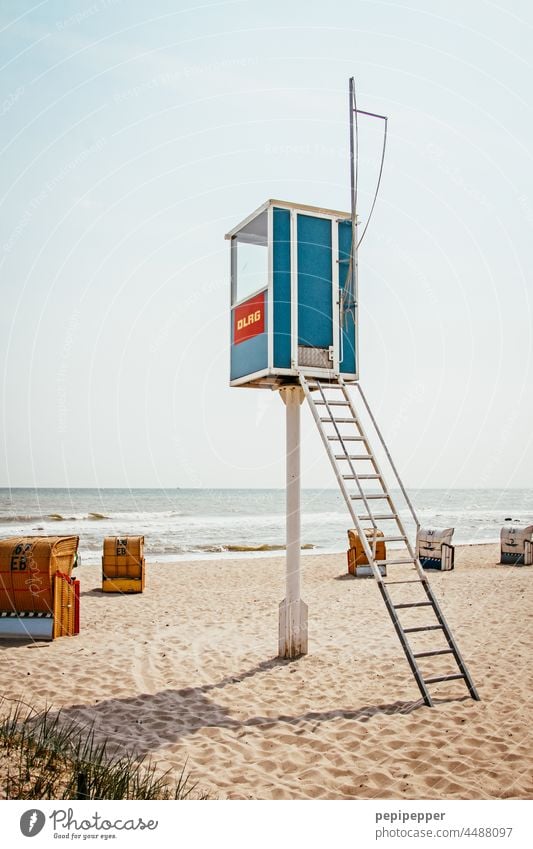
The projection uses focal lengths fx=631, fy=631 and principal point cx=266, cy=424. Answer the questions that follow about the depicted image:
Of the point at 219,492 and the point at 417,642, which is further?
the point at 219,492

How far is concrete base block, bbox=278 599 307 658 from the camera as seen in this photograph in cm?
931

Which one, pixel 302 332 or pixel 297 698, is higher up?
pixel 302 332

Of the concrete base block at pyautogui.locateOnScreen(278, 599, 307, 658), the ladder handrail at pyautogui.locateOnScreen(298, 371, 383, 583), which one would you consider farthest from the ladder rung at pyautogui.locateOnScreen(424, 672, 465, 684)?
the concrete base block at pyautogui.locateOnScreen(278, 599, 307, 658)

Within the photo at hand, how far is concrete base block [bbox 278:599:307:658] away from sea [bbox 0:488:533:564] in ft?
53.6

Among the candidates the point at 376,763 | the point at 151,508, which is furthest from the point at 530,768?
the point at 151,508

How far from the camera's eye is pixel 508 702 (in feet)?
24.3

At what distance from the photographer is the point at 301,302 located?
876cm

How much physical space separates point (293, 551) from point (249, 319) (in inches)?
136

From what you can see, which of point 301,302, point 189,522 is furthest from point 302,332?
point 189,522

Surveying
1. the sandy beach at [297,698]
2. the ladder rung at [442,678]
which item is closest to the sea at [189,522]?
the sandy beach at [297,698]

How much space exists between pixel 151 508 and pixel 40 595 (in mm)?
57235

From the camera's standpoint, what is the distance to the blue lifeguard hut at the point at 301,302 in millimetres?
8633

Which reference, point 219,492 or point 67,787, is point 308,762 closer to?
point 67,787

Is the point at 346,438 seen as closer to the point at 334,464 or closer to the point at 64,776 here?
the point at 334,464
